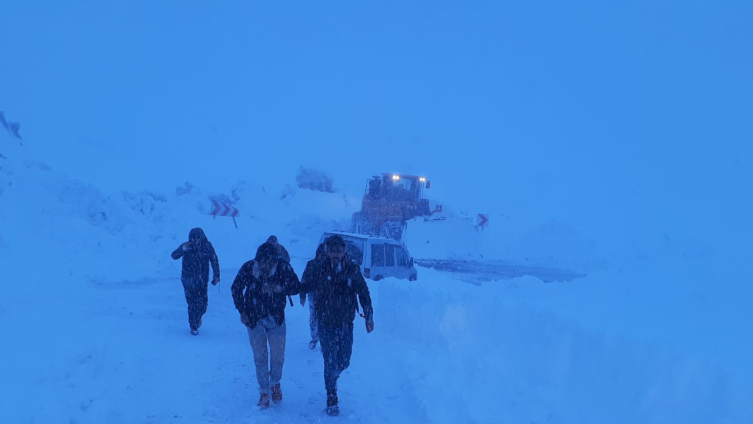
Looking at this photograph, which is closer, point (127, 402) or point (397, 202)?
point (127, 402)

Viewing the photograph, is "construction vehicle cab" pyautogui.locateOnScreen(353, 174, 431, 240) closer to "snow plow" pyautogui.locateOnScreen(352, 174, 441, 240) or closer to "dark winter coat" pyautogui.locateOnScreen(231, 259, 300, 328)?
"snow plow" pyautogui.locateOnScreen(352, 174, 441, 240)

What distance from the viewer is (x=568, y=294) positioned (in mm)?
7199

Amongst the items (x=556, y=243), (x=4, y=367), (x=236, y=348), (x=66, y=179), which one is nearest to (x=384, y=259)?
(x=236, y=348)

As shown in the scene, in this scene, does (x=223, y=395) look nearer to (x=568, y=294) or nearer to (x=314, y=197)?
(x=568, y=294)

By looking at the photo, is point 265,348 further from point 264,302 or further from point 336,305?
point 336,305

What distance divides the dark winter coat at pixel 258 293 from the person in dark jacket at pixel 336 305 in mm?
340

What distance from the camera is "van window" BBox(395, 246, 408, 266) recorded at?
12844 mm

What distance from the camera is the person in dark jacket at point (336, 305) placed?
5246 mm

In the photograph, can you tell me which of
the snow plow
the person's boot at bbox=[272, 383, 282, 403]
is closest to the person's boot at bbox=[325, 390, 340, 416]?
the person's boot at bbox=[272, 383, 282, 403]

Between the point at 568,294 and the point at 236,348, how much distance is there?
4.90 m

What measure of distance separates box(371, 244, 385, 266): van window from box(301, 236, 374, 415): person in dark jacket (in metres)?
6.86

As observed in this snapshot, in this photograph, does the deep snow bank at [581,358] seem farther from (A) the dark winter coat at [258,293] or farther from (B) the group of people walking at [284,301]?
(A) the dark winter coat at [258,293]

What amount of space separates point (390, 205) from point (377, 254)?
12338mm

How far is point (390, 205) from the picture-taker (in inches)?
970
